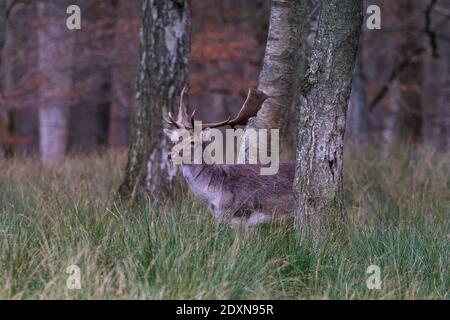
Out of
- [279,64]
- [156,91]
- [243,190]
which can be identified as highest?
[279,64]

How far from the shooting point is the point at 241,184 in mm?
7688

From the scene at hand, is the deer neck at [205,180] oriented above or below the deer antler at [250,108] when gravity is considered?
→ below

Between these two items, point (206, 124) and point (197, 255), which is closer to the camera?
point (197, 255)

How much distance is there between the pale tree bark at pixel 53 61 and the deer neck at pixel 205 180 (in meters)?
8.54

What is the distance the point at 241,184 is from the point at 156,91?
2.27 m

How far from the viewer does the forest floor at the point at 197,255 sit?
534cm

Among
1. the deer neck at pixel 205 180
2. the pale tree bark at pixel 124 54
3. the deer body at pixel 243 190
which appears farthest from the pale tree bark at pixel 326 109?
the pale tree bark at pixel 124 54

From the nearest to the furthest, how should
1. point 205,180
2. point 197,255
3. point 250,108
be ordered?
point 197,255
point 250,108
point 205,180

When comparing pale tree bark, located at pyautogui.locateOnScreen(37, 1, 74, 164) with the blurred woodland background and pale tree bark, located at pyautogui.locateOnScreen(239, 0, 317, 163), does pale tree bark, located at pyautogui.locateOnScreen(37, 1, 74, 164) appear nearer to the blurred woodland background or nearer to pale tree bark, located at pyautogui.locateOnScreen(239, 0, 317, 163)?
the blurred woodland background

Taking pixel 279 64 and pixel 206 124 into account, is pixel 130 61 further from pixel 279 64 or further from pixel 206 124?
pixel 206 124

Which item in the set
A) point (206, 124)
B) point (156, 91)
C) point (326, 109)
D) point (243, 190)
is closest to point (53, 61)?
point (156, 91)

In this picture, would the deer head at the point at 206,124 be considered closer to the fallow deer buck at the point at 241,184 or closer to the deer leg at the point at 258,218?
the fallow deer buck at the point at 241,184

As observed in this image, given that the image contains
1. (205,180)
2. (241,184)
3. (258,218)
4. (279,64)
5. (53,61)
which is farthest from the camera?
(53,61)
